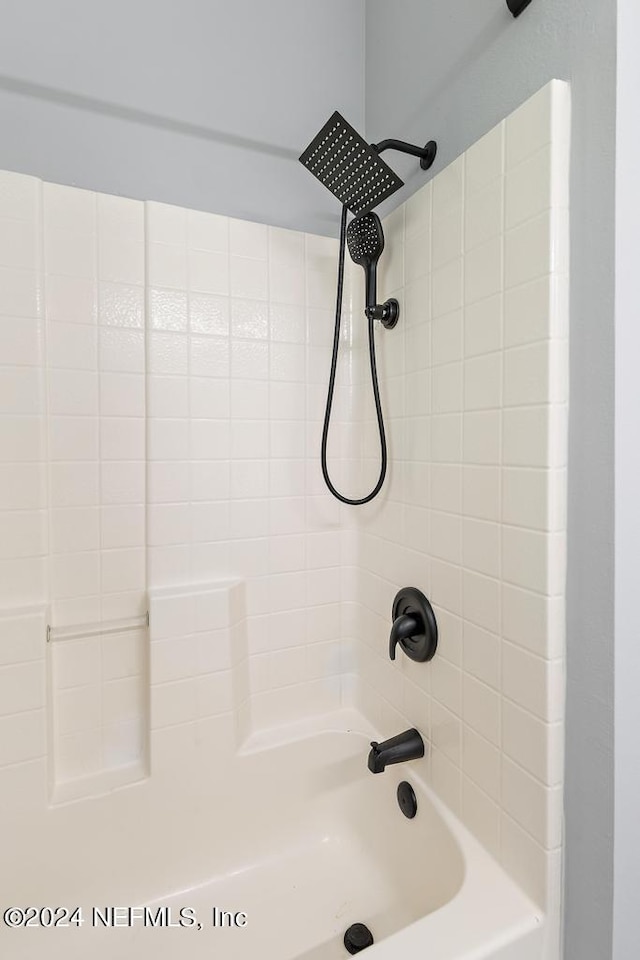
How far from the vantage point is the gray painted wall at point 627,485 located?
696mm

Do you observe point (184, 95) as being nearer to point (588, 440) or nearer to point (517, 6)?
point (517, 6)

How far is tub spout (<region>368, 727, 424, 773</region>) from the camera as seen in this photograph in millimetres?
1067

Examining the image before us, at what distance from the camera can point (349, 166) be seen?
40.8 inches

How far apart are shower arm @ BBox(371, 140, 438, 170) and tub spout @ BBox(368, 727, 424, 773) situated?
1352 mm

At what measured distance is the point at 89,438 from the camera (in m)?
1.15

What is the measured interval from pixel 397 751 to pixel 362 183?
1325 millimetres

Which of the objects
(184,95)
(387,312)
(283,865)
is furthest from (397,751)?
(184,95)

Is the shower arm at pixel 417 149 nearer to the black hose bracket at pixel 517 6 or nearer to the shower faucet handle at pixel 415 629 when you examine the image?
the black hose bracket at pixel 517 6

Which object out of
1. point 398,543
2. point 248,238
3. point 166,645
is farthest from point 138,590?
point 248,238

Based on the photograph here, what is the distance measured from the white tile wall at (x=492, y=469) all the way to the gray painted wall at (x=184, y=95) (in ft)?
1.64

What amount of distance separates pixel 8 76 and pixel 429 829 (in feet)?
6.65

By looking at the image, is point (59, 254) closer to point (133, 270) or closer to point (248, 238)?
point (133, 270)

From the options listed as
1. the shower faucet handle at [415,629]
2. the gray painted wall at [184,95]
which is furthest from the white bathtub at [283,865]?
the gray painted wall at [184,95]

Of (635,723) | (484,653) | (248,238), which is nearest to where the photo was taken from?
(635,723)
